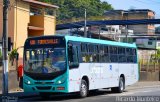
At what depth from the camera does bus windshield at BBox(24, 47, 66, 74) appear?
20.9 metres

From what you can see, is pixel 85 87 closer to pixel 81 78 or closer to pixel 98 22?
pixel 81 78

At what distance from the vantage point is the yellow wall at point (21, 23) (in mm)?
38050

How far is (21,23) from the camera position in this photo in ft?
128

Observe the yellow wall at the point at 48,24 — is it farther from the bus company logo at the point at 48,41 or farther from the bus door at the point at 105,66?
the bus company logo at the point at 48,41

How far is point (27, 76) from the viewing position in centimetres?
2147

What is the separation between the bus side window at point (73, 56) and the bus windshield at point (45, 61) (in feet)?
1.30

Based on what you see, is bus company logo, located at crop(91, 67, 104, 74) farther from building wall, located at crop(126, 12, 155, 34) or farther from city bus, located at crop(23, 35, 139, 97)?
building wall, located at crop(126, 12, 155, 34)

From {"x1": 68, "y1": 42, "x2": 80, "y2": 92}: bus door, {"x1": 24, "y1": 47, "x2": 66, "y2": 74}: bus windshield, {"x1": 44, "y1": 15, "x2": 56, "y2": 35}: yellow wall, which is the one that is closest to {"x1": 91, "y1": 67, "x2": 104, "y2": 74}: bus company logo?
{"x1": 68, "y1": 42, "x2": 80, "y2": 92}: bus door

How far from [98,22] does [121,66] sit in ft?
126

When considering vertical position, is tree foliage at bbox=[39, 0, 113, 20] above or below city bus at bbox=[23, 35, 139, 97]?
above

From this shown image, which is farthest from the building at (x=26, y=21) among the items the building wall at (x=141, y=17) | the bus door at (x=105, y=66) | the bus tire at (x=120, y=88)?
the building wall at (x=141, y=17)

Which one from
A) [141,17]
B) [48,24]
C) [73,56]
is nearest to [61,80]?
[73,56]

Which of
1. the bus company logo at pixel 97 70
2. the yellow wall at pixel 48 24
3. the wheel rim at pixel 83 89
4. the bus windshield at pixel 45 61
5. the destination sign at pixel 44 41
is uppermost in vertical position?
the yellow wall at pixel 48 24

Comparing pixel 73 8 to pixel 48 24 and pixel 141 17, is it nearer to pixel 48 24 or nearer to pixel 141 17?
pixel 141 17
